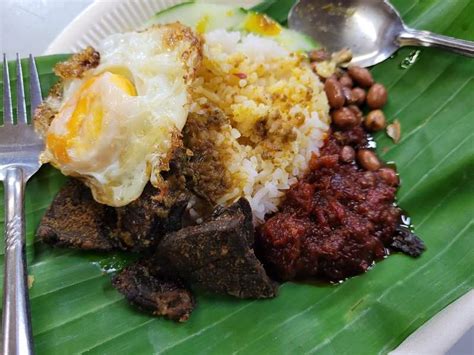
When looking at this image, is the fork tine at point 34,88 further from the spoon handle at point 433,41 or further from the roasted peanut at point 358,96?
the spoon handle at point 433,41

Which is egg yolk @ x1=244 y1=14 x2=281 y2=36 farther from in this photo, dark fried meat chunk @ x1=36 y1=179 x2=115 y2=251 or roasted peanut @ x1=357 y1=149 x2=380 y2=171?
dark fried meat chunk @ x1=36 y1=179 x2=115 y2=251

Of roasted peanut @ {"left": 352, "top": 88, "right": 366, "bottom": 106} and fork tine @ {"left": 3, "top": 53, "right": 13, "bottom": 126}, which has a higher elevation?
roasted peanut @ {"left": 352, "top": 88, "right": 366, "bottom": 106}

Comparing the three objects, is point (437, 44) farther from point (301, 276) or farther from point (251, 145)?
point (301, 276)

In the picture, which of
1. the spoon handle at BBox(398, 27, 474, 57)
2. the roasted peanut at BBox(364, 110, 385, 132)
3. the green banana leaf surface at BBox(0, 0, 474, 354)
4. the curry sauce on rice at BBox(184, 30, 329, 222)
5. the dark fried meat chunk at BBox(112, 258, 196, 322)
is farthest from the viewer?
the roasted peanut at BBox(364, 110, 385, 132)

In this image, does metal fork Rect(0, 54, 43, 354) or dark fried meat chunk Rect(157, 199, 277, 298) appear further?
dark fried meat chunk Rect(157, 199, 277, 298)

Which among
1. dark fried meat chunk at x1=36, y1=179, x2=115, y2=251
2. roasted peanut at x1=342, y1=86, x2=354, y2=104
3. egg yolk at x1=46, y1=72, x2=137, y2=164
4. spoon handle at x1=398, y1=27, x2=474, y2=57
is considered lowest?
dark fried meat chunk at x1=36, y1=179, x2=115, y2=251

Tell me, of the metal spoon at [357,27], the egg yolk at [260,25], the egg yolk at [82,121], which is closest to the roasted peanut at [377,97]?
the metal spoon at [357,27]

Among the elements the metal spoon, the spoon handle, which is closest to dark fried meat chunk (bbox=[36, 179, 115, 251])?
the metal spoon

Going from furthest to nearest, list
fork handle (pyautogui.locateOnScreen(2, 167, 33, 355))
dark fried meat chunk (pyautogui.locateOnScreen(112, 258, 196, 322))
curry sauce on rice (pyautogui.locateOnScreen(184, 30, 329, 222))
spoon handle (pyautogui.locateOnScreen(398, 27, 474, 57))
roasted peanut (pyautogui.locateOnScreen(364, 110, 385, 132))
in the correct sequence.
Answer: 1. roasted peanut (pyautogui.locateOnScreen(364, 110, 385, 132))
2. spoon handle (pyautogui.locateOnScreen(398, 27, 474, 57))
3. curry sauce on rice (pyautogui.locateOnScreen(184, 30, 329, 222))
4. dark fried meat chunk (pyautogui.locateOnScreen(112, 258, 196, 322))
5. fork handle (pyautogui.locateOnScreen(2, 167, 33, 355))
